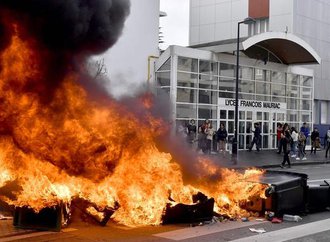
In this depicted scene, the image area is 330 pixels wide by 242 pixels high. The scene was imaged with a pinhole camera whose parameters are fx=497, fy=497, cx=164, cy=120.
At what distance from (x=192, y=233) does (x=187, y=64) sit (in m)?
16.9

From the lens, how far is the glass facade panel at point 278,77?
2831 cm

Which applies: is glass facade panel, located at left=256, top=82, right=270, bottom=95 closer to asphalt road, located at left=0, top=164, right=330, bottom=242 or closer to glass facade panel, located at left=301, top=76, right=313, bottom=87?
glass facade panel, located at left=301, top=76, right=313, bottom=87

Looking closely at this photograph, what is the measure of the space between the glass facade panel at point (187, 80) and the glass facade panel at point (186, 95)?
9.4 inches

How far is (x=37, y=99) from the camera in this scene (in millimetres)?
A: 7383

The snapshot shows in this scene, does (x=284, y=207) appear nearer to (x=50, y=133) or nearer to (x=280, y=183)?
(x=280, y=183)

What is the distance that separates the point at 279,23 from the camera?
33031 mm

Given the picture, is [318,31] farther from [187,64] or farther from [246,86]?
[187,64]

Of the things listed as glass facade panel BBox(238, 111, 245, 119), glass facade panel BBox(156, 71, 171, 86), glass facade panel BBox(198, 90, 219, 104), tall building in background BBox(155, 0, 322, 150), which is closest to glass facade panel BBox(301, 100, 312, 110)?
tall building in background BBox(155, 0, 322, 150)

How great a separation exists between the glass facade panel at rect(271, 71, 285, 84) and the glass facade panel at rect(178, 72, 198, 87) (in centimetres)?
641

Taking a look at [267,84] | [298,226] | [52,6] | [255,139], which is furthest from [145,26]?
[267,84]

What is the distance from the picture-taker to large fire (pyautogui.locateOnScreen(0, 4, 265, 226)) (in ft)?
23.8

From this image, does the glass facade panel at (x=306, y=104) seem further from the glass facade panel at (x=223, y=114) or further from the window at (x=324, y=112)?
the glass facade panel at (x=223, y=114)

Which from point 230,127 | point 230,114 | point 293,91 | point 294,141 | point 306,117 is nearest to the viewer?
point 294,141

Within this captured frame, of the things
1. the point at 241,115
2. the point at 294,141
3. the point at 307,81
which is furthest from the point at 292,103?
the point at 294,141
